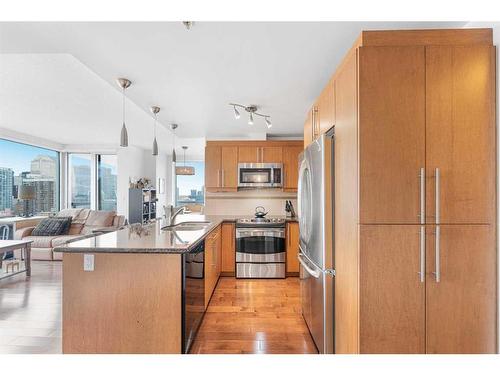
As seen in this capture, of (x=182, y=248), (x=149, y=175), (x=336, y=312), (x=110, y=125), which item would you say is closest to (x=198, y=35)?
(x=182, y=248)

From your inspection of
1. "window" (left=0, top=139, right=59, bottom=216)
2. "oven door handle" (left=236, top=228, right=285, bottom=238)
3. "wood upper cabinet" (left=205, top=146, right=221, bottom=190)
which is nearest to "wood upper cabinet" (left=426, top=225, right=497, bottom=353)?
"oven door handle" (left=236, top=228, right=285, bottom=238)

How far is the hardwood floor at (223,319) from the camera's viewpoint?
216 cm

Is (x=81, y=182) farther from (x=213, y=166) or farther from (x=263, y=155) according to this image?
(x=263, y=155)

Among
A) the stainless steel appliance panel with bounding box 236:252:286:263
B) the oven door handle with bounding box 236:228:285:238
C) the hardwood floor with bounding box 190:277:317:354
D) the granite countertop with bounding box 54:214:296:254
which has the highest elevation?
the granite countertop with bounding box 54:214:296:254

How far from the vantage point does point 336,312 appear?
67.8 inches

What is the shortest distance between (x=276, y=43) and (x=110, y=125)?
4042 millimetres

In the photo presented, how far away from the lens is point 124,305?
6.07ft

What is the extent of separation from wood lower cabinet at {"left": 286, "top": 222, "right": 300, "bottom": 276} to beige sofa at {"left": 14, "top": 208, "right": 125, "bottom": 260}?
3220 millimetres

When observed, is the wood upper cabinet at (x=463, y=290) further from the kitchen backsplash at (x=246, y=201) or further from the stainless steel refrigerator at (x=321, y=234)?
the kitchen backsplash at (x=246, y=201)

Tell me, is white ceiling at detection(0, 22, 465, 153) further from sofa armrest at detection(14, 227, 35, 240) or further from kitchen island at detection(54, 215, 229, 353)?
sofa armrest at detection(14, 227, 35, 240)

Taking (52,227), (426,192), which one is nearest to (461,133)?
(426,192)

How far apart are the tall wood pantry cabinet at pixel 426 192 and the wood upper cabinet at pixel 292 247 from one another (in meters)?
2.65

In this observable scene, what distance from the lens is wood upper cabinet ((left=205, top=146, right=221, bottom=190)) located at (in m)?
4.53

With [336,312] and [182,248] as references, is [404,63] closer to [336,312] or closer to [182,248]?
[336,312]
